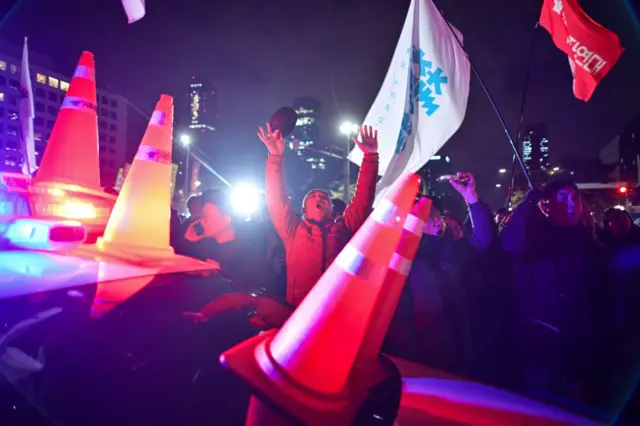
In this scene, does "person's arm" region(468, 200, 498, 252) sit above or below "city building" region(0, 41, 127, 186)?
below

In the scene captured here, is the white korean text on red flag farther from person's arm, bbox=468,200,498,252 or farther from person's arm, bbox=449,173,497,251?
person's arm, bbox=468,200,498,252

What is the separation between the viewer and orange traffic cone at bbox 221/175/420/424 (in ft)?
5.00

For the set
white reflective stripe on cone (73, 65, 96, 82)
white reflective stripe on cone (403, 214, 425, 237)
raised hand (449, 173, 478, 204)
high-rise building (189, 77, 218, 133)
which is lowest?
white reflective stripe on cone (403, 214, 425, 237)

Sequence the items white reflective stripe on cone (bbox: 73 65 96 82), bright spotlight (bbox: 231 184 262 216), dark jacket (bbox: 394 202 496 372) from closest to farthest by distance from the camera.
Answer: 1. dark jacket (bbox: 394 202 496 372)
2. white reflective stripe on cone (bbox: 73 65 96 82)
3. bright spotlight (bbox: 231 184 262 216)

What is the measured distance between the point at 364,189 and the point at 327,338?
2.09 m

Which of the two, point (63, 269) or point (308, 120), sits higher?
point (308, 120)

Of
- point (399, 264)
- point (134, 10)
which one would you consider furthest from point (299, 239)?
point (134, 10)

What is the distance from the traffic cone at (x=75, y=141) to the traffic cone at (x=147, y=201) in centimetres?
99

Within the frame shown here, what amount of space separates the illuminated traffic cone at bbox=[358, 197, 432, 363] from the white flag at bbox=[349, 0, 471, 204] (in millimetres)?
1842

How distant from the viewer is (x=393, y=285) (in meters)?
2.34

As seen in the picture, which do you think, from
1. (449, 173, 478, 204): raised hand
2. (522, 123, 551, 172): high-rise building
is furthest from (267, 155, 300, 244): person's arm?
(522, 123, 551, 172): high-rise building

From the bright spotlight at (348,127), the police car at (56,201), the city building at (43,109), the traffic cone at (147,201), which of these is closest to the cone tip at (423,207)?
the traffic cone at (147,201)

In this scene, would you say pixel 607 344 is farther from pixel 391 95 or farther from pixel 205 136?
pixel 205 136

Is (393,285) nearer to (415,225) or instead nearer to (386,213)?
(415,225)
